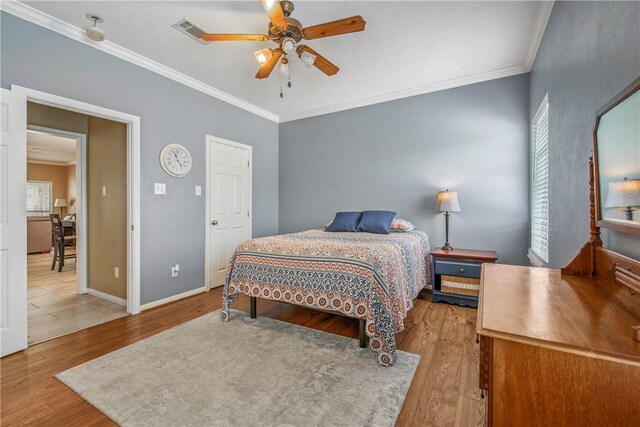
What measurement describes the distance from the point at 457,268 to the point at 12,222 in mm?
4145

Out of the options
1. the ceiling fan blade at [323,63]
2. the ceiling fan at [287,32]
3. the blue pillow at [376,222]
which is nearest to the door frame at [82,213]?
the ceiling fan at [287,32]

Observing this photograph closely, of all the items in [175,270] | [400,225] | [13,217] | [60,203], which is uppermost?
[60,203]

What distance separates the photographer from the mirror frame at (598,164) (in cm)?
95

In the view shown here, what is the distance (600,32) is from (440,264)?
2.40 m

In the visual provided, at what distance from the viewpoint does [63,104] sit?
7.99 ft

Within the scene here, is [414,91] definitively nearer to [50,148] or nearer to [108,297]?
[108,297]

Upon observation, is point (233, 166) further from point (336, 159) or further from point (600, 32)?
point (600, 32)

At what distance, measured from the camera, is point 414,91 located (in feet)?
12.6

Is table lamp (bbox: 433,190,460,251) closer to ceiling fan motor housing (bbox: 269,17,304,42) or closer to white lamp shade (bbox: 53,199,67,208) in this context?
Result: ceiling fan motor housing (bbox: 269,17,304,42)

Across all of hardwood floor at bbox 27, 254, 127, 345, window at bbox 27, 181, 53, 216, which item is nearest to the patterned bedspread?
hardwood floor at bbox 27, 254, 127, 345

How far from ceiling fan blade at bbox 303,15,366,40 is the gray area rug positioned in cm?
241

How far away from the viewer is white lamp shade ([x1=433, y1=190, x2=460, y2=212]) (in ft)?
11.0

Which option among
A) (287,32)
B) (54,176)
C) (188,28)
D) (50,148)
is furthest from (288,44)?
(54,176)

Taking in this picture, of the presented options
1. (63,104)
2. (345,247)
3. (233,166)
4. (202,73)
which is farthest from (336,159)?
(63,104)
